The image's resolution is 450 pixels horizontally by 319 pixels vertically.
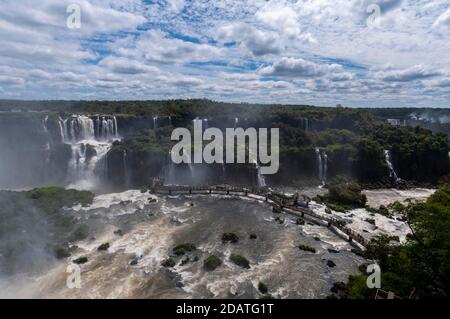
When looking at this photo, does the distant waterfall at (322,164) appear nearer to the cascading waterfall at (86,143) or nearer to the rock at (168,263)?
the cascading waterfall at (86,143)

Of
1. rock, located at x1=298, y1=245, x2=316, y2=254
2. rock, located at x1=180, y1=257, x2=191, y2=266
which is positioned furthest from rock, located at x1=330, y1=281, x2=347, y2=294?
rock, located at x1=180, y1=257, x2=191, y2=266

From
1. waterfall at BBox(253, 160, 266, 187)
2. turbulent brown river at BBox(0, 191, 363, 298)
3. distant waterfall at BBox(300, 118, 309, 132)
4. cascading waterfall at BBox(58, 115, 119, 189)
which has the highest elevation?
distant waterfall at BBox(300, 118, 309, 132)

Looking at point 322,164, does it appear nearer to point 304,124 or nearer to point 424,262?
point 304,124

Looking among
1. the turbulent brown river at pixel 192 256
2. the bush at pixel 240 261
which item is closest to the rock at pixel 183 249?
the turbulent brown river at pixel 192 256

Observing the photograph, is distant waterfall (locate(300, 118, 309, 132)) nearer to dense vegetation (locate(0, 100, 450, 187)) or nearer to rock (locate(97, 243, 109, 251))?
dense vegetation (locate(0, 100, 450, 187))

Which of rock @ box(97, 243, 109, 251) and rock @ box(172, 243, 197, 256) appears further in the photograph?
rock @ box(97, 243, 109, 251)

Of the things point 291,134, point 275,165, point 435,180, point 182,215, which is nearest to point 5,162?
point 182,215
